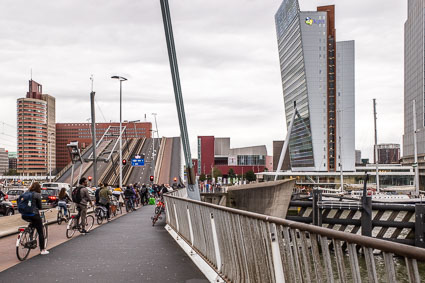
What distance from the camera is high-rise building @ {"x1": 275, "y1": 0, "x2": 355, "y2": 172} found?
123 m

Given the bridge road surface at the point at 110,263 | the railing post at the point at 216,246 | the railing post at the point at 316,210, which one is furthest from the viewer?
the railing post at the point at 316,210

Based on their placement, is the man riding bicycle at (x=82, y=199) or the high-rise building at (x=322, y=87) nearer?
the man riding bicycle at (x=82, y=199)

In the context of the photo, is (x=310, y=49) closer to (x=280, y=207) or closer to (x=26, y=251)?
(x=280, y=207)

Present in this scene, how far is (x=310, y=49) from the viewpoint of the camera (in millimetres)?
123125

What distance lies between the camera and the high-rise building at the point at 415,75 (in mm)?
103675

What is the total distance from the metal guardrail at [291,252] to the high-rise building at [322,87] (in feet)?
387

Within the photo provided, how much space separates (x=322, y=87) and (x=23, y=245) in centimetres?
11916

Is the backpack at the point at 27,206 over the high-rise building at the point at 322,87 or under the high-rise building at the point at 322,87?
under

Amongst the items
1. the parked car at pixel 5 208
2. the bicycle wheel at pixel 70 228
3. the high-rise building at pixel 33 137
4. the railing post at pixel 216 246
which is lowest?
the parked car at pixel 5 208

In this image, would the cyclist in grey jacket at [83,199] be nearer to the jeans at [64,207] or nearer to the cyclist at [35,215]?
the jeans at [64,207]

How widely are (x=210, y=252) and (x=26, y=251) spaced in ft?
13.5

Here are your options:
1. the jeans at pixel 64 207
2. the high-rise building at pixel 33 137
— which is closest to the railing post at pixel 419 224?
the jeans at pixel 64 207

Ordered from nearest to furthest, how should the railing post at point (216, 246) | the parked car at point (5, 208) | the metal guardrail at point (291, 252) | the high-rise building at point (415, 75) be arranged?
the metal guardrail at point (291, 252)
the railing post at point (216, 246)
the parked car at point (5, 208)
the high-rise building at point (415, 75)

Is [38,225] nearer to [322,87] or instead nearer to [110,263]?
[110,263]
